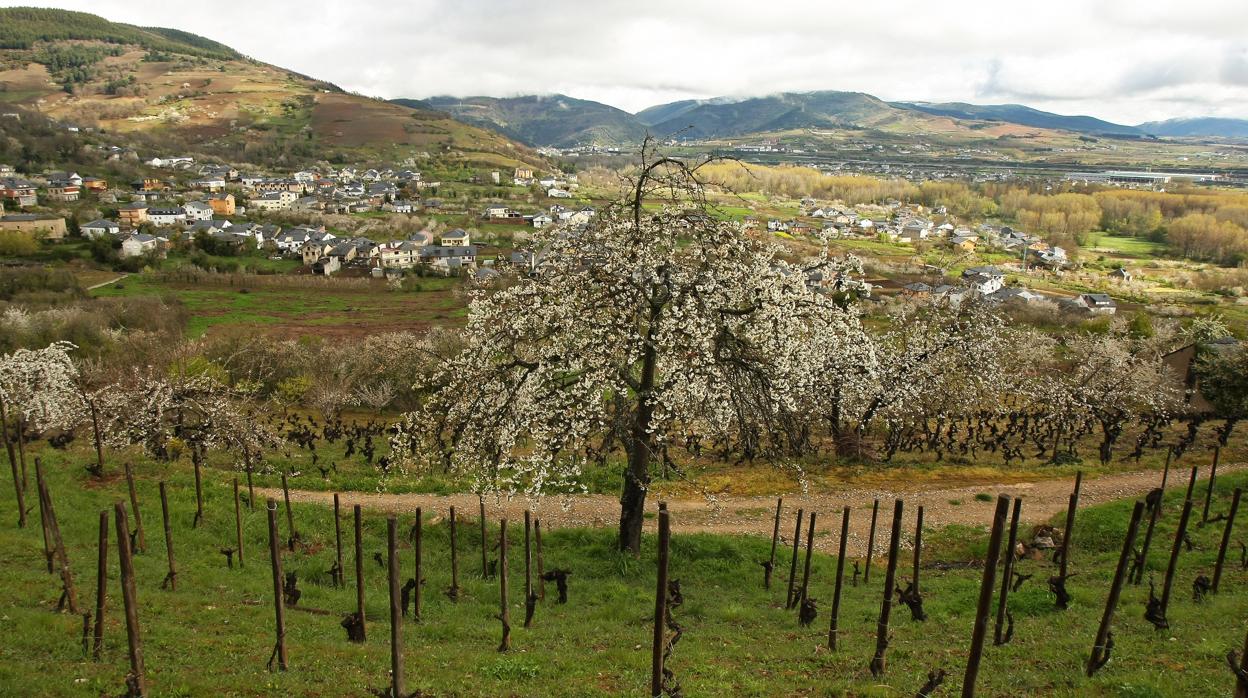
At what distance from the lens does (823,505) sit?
2216 cm

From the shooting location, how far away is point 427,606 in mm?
12867

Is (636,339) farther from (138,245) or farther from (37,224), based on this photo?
(37,224)

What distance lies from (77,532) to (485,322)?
10.8 metres

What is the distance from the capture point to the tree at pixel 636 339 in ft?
47.6

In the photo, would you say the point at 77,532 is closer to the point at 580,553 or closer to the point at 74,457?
the point at 74,457

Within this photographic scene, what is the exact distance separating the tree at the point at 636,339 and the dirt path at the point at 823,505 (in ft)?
17.6

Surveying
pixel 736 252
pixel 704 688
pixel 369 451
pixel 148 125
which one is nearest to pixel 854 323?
pixel 736 252

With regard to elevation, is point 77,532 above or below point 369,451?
above

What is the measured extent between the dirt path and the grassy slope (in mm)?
2763

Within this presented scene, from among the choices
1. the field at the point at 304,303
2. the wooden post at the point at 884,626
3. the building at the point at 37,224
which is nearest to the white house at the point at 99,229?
the building at the point at 37,224

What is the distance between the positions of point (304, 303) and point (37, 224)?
45.2m

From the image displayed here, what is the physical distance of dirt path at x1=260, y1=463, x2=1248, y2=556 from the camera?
794 inches

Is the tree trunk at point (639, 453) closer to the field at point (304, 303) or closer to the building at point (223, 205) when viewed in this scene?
the field at point (304, 303)

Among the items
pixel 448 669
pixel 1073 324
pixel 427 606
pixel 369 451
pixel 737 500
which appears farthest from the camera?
pixel 1073 324
